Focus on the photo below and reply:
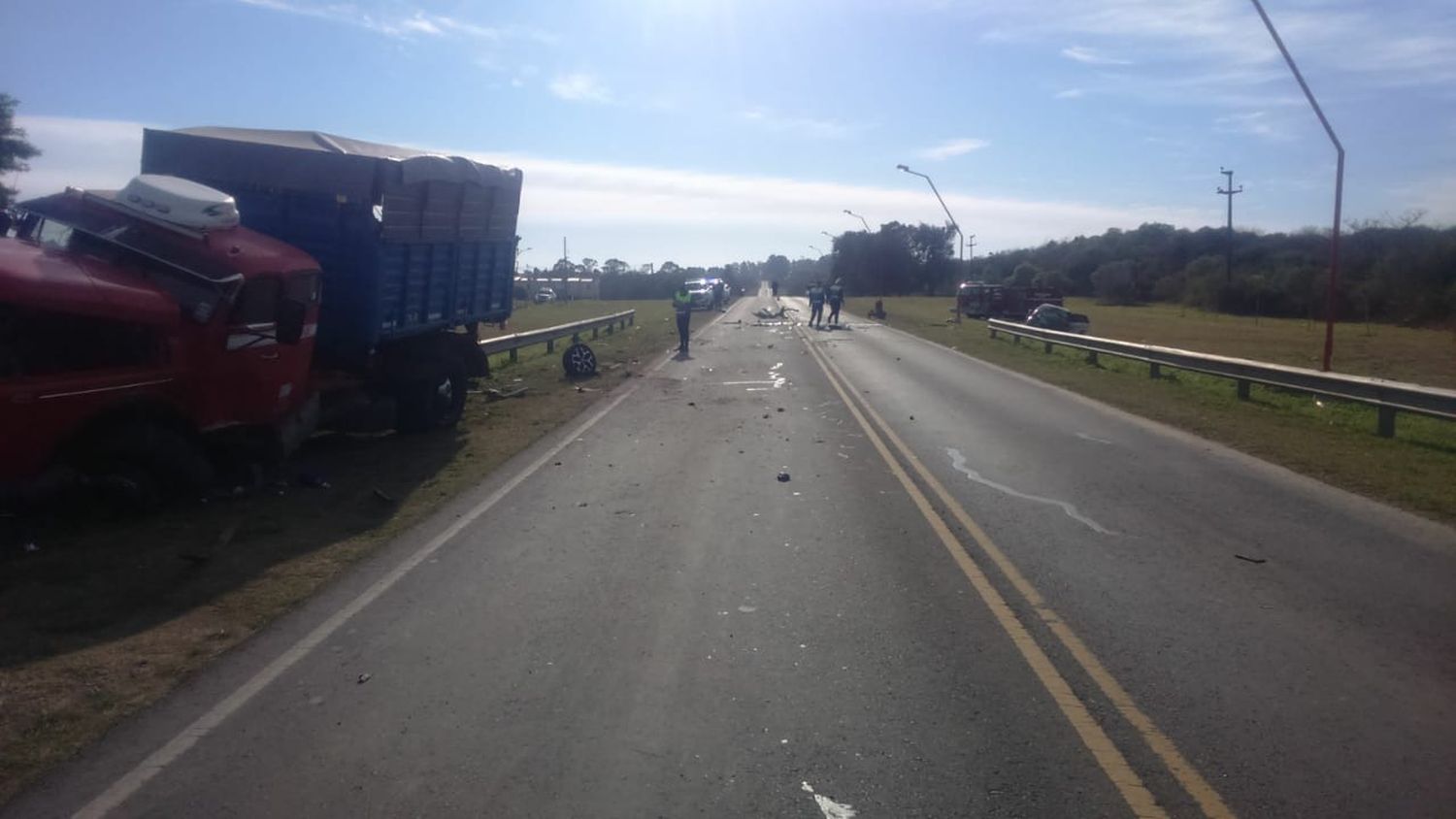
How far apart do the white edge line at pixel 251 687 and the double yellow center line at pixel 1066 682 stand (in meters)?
4.13

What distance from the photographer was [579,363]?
26.4 meters

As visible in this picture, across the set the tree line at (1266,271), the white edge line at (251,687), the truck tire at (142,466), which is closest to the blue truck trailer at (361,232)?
the truck tire at (142,466)

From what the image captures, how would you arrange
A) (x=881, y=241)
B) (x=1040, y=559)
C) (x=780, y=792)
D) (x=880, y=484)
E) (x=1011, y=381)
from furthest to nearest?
(x=881, y=241), (x=1011, y=381), (x=880, y=484), (x=1040, y=559), (x=780, y=792)

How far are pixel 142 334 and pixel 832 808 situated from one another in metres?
7.70

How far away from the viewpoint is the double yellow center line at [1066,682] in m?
5.16

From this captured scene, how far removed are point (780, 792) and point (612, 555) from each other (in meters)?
4.67

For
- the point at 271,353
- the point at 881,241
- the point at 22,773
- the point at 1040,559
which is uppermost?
the point at 881,241

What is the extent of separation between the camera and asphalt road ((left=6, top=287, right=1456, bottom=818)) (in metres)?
5.22

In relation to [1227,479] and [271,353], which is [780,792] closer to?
[271,353]

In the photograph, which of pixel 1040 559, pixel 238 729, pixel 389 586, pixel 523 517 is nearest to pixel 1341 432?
pixel 1040 559

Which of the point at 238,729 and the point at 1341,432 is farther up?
the point at 1341,432

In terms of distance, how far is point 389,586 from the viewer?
28.4 feet

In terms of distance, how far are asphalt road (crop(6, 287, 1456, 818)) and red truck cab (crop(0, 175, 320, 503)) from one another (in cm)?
231

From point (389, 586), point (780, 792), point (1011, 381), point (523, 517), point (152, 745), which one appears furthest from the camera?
point (1011, 381)
